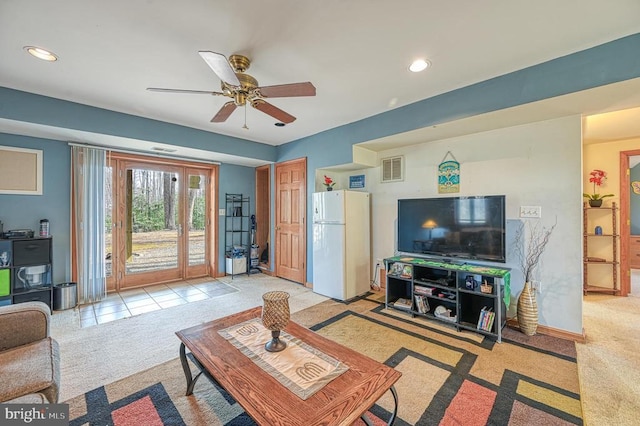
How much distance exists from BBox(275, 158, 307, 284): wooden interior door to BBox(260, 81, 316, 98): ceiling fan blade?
244cm

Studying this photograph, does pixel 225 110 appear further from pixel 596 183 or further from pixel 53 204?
pixel 596 183

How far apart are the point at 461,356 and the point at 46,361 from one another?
298 centimetres

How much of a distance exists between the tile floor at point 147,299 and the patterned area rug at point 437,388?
5.17ft

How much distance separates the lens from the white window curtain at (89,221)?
11.7ft

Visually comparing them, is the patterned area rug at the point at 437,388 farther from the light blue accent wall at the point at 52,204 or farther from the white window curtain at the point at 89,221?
the light blue accent wall at the point at 52,204

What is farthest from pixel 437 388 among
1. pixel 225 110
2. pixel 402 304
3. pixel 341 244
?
pixel 225 110

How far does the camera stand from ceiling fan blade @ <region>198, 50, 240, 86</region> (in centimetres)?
161

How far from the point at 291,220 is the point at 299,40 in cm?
331

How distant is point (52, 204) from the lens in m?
3.50

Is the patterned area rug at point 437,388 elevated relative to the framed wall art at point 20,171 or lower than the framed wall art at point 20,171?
lower

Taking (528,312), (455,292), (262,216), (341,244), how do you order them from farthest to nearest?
(262,216) < (341,244) < (455,292) < (528,312)

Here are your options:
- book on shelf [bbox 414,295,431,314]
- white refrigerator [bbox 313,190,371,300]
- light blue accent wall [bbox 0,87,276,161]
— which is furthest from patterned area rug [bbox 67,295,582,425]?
light blue accent wall [bbox 0,87,276,161]

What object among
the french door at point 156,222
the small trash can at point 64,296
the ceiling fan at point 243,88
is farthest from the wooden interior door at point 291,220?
the small trash can at point 64,296

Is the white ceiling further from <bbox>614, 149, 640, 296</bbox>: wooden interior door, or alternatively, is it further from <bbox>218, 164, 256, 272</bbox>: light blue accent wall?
<bbox>614, 149, 640, 296</bbox>: wooden interior door
